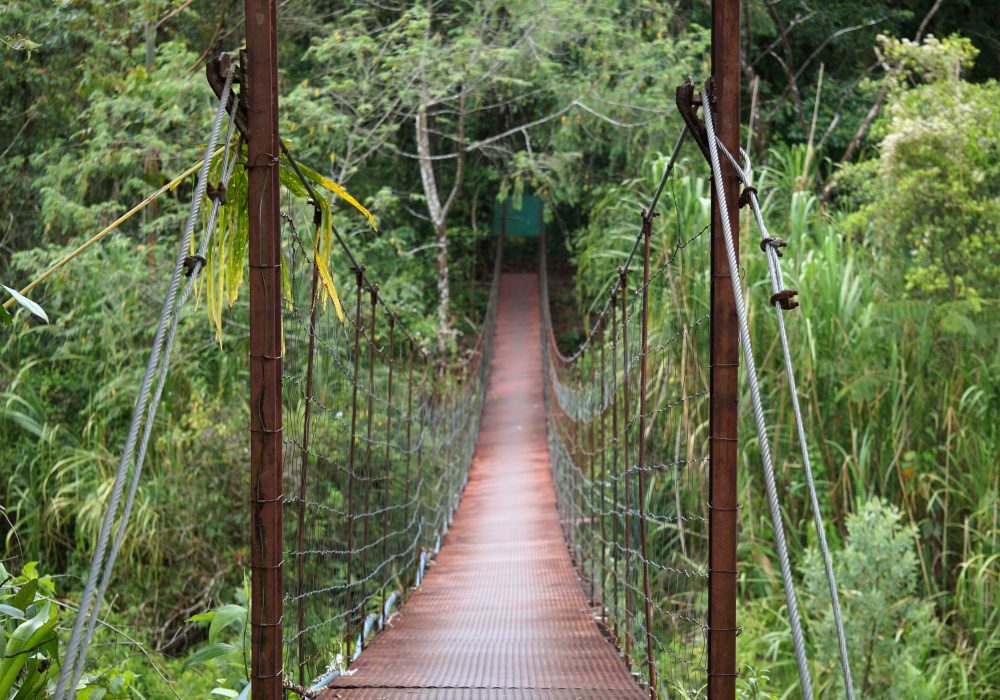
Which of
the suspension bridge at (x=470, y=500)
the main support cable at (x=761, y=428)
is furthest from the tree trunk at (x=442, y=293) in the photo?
the main support cable at (x=761, y=428)

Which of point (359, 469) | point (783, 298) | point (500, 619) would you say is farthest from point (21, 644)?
point (359, 469)

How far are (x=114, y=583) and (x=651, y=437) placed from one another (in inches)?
115

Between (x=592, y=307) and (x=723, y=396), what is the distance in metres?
4.74

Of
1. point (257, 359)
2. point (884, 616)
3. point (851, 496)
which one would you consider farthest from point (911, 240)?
point (257, 359)

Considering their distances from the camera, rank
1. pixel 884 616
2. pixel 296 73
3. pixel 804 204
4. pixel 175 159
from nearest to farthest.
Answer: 1. pixel 884 616
2. pixel 804 204
3. pixel 175 159
4. pixel 296 73

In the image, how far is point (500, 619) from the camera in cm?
312

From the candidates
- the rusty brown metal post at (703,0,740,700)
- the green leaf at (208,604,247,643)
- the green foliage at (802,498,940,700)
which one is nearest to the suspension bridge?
the rusty brown metal post at (703,0,740,700)

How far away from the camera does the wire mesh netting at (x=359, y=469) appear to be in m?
2.58

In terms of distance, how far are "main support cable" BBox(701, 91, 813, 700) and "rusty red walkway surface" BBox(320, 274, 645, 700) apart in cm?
75

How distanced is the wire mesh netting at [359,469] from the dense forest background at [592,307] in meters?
0.53

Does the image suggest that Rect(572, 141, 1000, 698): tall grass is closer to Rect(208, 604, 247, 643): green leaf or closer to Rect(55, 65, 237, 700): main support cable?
Rect(208, 604, 247, 643): green leaf

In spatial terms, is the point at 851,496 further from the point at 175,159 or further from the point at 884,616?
the point at 175,159

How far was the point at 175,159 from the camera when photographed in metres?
5.97

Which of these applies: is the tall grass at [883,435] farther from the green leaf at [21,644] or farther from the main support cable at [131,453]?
the main support cable at [131,453]
